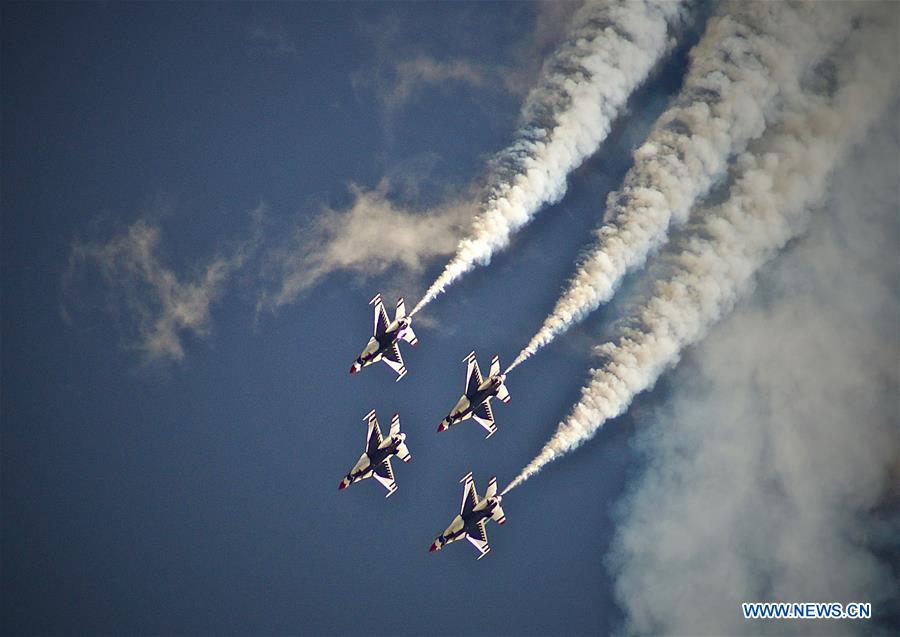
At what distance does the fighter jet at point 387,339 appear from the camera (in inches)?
1940

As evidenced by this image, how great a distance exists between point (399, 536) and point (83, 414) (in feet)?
61.5

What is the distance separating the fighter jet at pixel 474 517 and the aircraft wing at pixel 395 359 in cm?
600

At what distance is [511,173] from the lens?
44812mm

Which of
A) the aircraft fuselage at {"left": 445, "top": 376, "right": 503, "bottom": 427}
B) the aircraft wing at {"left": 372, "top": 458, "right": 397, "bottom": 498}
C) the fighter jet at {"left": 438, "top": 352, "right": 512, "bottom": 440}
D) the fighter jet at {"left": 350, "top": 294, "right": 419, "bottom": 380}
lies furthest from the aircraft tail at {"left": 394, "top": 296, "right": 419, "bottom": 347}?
the aircraft wing at {"left": 372, "top": 458, "right": 397, "bottom": 498}

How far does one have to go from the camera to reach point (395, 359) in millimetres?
50750

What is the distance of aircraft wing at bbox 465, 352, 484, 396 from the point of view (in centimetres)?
4947

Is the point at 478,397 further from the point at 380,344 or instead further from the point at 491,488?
the point at 380,344

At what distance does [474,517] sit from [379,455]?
5.45 meters

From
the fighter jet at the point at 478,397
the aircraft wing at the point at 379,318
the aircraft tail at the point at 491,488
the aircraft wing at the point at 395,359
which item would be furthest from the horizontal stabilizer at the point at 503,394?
the aircraft wing at the point at 379,318

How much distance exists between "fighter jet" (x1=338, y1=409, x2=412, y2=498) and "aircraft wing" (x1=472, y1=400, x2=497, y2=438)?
389 centimetres

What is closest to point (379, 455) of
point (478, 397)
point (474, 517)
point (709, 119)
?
point (474, 517)

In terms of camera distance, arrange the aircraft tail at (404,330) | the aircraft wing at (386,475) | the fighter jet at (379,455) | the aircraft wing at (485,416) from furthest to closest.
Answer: the aircraft wing at (386,475) → the fighter jet at (379,455) → the aircraft wing at (485,416) → the aircraft tail at (404,330)

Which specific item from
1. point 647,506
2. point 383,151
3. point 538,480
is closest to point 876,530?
point 647,506

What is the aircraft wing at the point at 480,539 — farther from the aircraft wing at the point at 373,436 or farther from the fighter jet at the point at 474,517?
the aircraft wing at the point at 373,436
